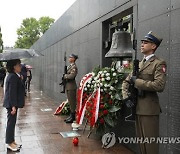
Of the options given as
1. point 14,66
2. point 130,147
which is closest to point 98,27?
point 14,66

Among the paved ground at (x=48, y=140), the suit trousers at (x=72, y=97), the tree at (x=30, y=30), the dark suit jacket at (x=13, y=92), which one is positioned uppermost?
the tree at (x=30, y=30)

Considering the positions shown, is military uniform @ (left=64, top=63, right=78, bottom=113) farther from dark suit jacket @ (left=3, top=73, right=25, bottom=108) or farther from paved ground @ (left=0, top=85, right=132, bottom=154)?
dark suit jacket @ (left=3, top=73, right=25, bottom=108)

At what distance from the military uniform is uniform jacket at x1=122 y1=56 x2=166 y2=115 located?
3907 mm

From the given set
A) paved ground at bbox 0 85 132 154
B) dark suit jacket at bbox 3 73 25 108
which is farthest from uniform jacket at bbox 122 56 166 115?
dark suit jacket at bbox 3 73 25 108

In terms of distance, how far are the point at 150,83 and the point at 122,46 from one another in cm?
186

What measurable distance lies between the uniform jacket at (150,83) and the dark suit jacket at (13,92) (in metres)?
2.30

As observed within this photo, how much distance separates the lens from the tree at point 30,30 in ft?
197

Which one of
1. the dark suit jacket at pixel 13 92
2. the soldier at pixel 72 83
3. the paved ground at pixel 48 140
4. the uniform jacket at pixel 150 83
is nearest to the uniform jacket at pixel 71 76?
the soldier at pixel 72 83

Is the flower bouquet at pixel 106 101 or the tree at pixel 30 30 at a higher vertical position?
the tree at pixel 30 30

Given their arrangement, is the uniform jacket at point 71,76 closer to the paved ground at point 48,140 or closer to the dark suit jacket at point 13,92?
the paved ground at point 48,140

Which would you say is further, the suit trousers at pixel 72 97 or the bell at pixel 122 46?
the suit trousers at pixel 72 97

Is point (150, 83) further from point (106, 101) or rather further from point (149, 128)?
point (106, 101)

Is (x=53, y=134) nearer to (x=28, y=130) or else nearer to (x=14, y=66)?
(x=28, y=130)

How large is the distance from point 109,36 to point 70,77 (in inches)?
62.6
